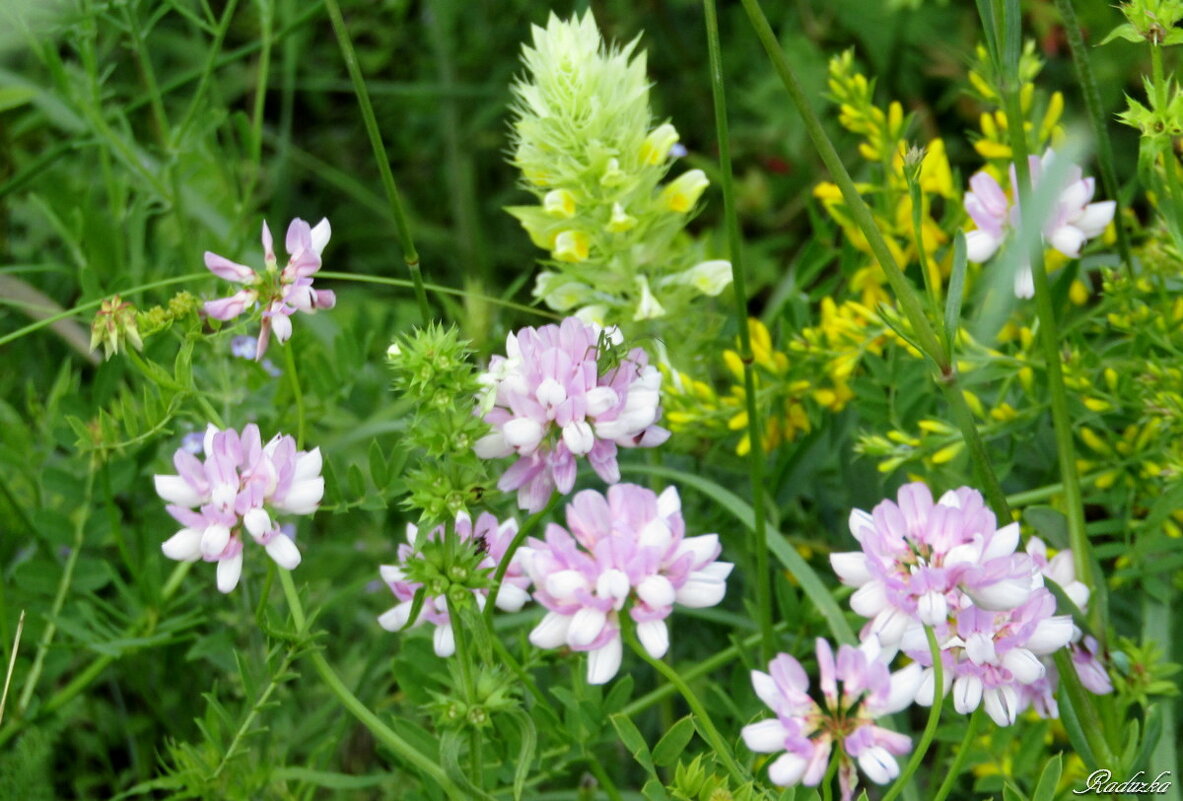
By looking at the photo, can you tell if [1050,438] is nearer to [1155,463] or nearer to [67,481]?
[1155,463]

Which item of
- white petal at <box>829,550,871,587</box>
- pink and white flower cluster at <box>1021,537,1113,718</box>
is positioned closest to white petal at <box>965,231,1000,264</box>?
pink and white flower cluster at <box>1021,537,1113,718</box>

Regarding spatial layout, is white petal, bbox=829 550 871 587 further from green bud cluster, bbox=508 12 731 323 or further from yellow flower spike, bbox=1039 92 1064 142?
yellow flower spike, bbox=1039 92 1064 142

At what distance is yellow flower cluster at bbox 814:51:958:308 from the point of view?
1.10 metres

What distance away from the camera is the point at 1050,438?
108 cm

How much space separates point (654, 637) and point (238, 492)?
0.24m

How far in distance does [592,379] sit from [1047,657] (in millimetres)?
360

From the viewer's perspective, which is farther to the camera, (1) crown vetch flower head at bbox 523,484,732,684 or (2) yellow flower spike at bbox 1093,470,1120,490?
(2) yellow flower spike at bbox 1093,470,1120,490

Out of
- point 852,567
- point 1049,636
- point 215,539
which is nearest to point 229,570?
point 215,539

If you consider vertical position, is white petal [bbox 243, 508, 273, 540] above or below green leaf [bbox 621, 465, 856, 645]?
above

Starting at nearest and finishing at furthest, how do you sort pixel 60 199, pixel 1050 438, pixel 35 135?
pixel 1050 438 → pixel 60 199 → pixel 35 135

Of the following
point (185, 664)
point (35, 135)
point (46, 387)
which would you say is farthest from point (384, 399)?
point (35, 135)

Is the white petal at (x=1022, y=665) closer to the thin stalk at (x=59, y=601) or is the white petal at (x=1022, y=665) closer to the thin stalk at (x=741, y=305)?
the thin stalk at (x=741, y=305)

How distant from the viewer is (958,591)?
69cm

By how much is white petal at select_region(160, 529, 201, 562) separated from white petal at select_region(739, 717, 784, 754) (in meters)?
0.32
